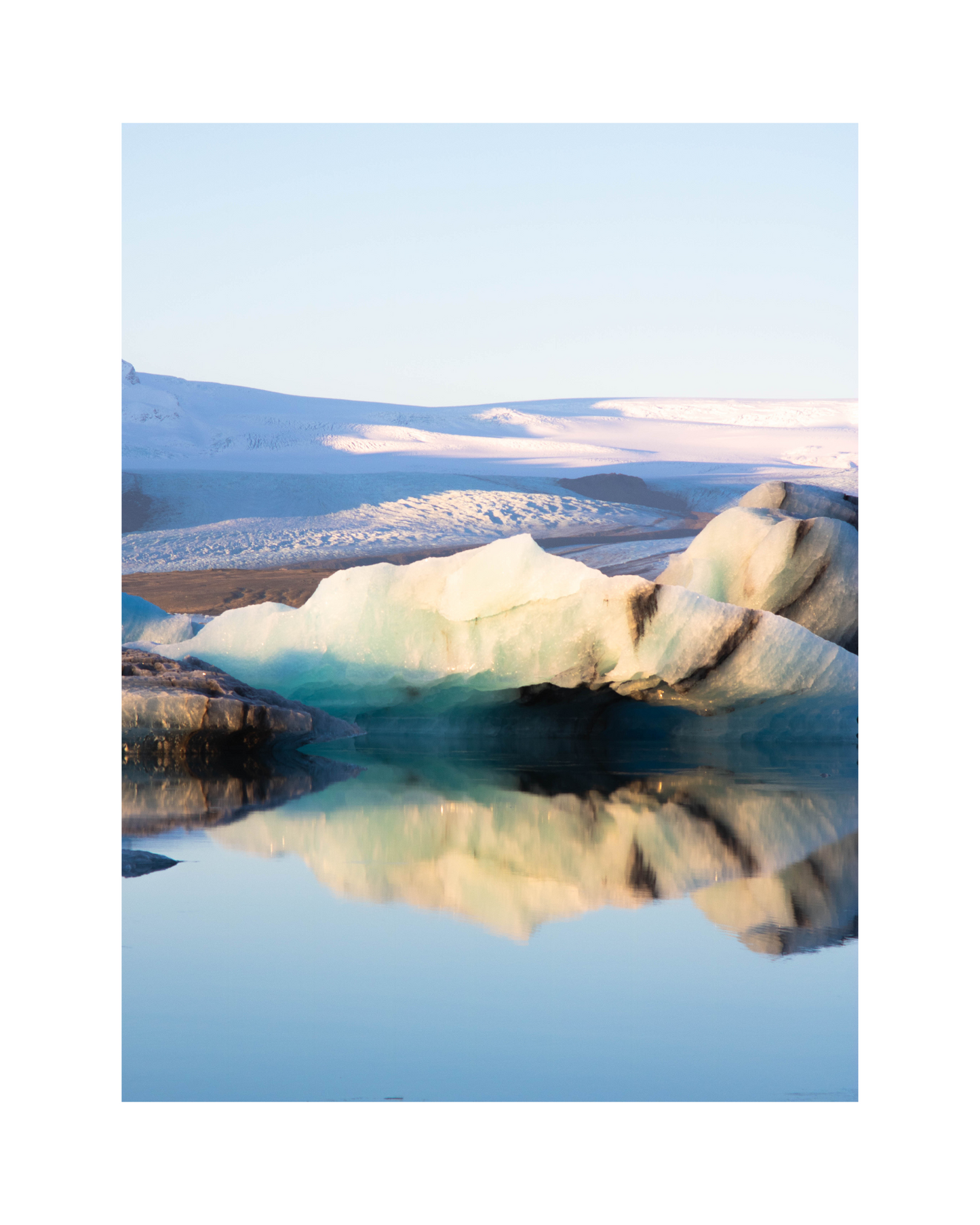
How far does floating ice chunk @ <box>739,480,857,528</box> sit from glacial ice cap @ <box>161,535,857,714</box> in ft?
3.18

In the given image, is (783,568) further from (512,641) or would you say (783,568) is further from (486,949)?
(486,949)

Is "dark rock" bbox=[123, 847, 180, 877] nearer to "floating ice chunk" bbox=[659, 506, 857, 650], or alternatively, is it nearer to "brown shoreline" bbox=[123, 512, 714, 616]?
"floating ice chunk" bbox=[659, 506, 857, 650]

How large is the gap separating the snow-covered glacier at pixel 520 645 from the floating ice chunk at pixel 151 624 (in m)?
0.49

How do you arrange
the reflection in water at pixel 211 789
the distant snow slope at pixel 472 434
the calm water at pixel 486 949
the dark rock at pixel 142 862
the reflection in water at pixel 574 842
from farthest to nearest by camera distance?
the distant snow slope at pixel 472 434
the reflection in water at pixel 211 789
the dark rock at pixel 142 862
the reflection in water at pixel 574 842
the calm water at pixel 486 949

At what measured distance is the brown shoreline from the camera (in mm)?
6941

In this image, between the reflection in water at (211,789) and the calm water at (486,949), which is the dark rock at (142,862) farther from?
the reflection in water at (211,789)

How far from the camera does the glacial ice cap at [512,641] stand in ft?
17.2

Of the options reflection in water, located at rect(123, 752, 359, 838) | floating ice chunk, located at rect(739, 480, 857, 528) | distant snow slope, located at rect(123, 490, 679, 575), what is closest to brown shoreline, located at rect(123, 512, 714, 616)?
distant snow slope, located at rect(123, 490, 679, 575)

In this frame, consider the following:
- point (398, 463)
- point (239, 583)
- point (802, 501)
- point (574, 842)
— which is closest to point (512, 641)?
point (802, 501)

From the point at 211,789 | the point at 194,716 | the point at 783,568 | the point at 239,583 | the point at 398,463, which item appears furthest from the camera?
the point at 398,463

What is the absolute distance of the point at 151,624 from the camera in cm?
650

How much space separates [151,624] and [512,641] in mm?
2248

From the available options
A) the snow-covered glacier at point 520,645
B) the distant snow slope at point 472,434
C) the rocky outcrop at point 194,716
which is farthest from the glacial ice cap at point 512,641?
the distant snow slope at point 472,434

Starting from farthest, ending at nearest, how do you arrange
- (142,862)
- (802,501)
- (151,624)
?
(151,624)
(802,501)
(142,862)
